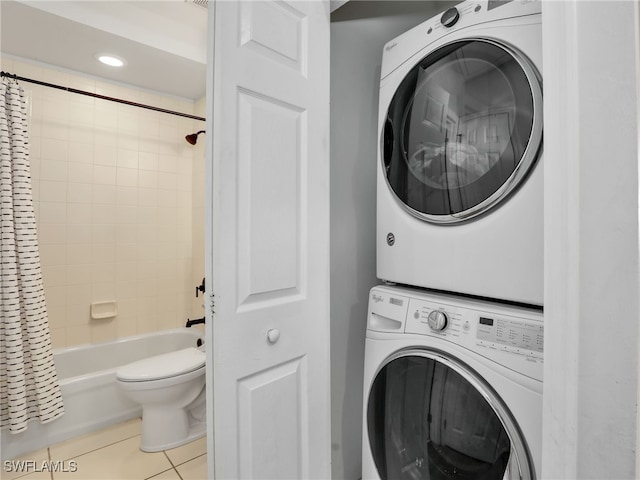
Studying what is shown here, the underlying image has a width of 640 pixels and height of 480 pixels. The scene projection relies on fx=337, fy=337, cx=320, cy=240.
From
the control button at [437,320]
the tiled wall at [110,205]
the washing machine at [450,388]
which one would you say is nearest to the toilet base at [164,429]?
the tiled wall at [110,205]

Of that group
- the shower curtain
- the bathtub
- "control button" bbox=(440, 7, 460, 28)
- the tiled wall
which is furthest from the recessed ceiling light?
"control button" bbox=(440, 7, 460, 28)

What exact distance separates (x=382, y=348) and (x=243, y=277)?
52 centimetres

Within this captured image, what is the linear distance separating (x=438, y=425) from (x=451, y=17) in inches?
47.6

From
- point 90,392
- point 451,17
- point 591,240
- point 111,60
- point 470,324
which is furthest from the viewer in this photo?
point 111,60

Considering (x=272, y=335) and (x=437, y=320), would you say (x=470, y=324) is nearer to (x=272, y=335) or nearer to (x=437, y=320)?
(x=437, y=320)

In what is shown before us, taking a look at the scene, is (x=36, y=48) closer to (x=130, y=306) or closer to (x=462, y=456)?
(x=130, y=306)

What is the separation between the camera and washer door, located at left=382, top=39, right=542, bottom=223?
869 millimetres

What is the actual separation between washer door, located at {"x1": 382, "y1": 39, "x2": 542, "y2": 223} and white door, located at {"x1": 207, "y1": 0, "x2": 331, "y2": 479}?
274mm

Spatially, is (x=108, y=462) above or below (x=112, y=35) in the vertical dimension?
below

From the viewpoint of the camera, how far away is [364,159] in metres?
1.40

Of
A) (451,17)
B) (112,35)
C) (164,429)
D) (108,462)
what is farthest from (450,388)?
(112,35)

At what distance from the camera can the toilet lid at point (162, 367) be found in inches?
71.0

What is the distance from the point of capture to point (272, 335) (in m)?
1.00

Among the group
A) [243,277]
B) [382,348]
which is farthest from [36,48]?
[382,348]
